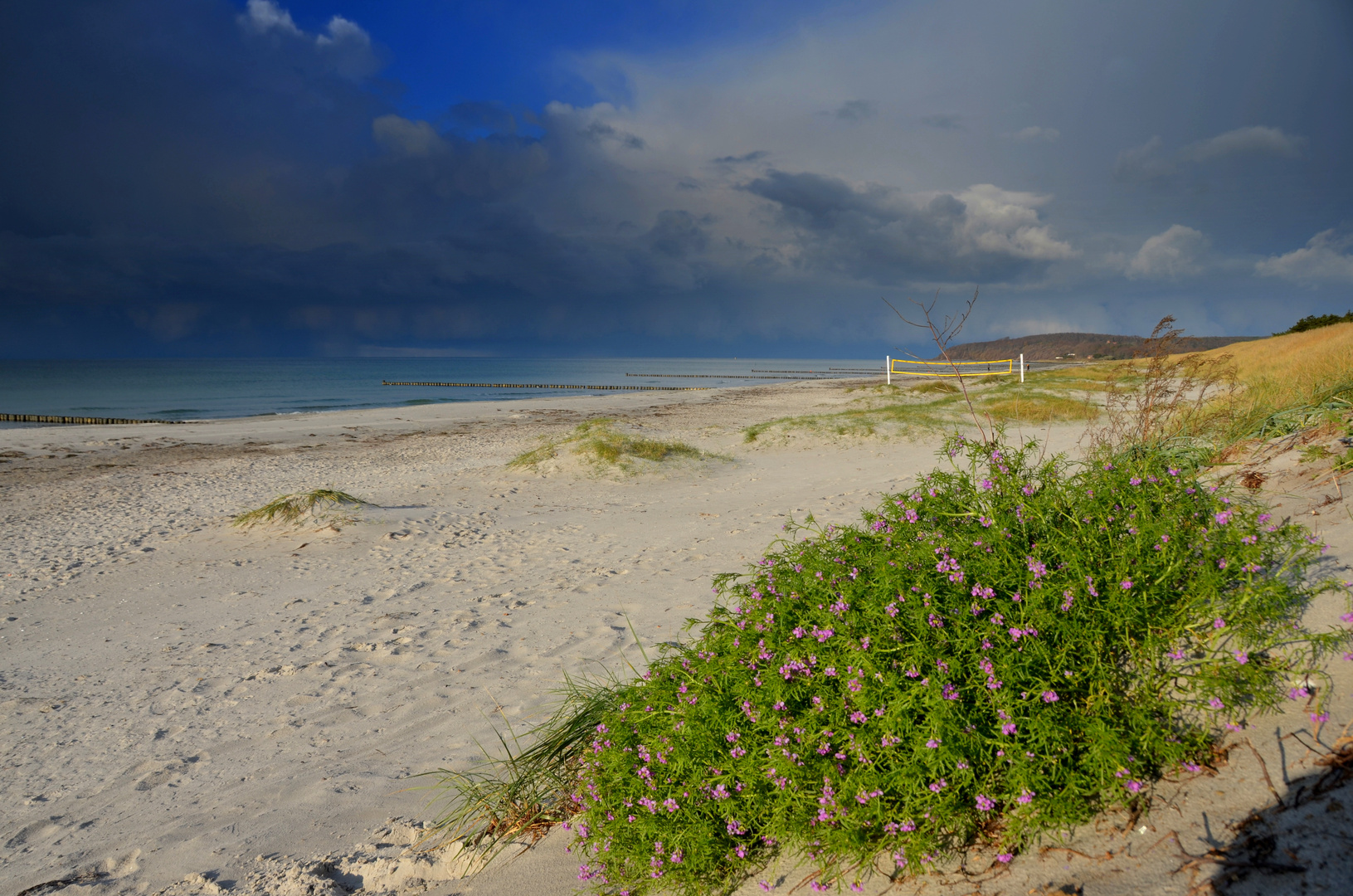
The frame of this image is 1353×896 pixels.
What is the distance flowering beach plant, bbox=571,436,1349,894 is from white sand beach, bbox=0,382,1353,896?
17cm

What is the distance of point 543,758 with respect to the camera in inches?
131

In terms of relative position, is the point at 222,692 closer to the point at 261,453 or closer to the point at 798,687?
the point at 798,687

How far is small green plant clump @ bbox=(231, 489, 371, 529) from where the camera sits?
952cm

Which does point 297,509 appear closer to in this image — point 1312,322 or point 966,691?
point 966,691

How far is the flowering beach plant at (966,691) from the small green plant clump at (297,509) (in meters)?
8.45

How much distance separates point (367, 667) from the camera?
17.5 ft

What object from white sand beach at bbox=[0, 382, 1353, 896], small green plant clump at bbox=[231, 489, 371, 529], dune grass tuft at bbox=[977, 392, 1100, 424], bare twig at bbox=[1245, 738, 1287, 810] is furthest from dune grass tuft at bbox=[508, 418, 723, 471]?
bare twig at bbox=[1245, 738, 1287, 810]

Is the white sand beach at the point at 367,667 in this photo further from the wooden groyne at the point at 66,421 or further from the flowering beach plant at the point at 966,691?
the wooden groyne at the point at 66,421

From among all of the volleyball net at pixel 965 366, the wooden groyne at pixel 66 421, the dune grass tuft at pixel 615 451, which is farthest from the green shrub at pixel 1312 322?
the wooden groyne at pixel 66 421

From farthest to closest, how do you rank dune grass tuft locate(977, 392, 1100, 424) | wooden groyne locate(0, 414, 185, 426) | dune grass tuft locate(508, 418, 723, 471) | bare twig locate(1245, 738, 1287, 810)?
wooden groyne locate(0, 414, 185, 426) < dune grass tuft locate(977, 392, 1100, 424) < dune grass tuft locate(508, 418, 723, 471) < bare twig locate(1245, 738, 1287, 810)

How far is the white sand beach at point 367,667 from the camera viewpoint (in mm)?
1976

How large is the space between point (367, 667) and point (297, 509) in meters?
5.22

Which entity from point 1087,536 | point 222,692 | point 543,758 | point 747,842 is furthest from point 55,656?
point 1087,536

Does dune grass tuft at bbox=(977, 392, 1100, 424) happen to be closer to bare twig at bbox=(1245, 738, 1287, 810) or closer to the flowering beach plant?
the flowering beach plant
